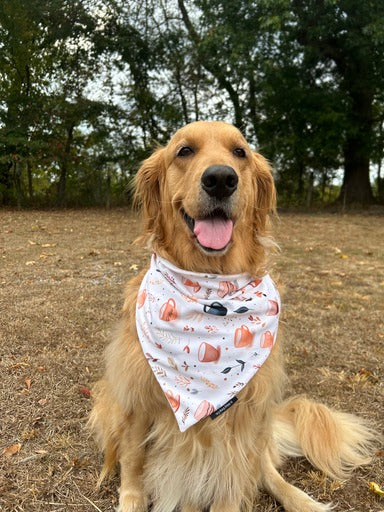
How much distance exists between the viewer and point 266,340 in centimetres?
219

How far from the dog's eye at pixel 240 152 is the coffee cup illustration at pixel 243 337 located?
942mm

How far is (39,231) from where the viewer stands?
10203mm

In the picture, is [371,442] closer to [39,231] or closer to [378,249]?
[378,249]

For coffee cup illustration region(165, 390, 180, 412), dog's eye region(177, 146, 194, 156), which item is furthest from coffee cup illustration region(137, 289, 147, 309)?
dog's eye region(177, 146, 194, 156)

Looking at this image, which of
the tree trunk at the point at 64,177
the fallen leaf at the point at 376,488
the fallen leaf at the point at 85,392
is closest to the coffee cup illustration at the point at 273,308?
the fallen leaf at the point at 376,488

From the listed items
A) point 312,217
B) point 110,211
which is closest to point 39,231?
point 110,211

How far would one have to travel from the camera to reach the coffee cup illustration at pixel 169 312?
2.13 meters

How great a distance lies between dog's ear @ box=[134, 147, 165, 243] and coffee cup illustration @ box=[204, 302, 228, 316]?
1.84ft

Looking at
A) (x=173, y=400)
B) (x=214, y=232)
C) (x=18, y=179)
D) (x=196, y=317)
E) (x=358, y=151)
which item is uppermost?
(x=358, y=151)

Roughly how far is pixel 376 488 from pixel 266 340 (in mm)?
958

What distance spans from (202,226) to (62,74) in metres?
16.9

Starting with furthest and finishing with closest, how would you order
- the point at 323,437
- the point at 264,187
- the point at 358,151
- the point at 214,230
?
the point at 358,151, the point at 264,187, the point at 323,437, the point at 214,230

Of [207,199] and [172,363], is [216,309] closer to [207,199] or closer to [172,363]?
[172,363]

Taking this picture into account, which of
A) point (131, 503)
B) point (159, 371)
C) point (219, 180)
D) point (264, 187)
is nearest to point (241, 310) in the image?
point (159, 371)
